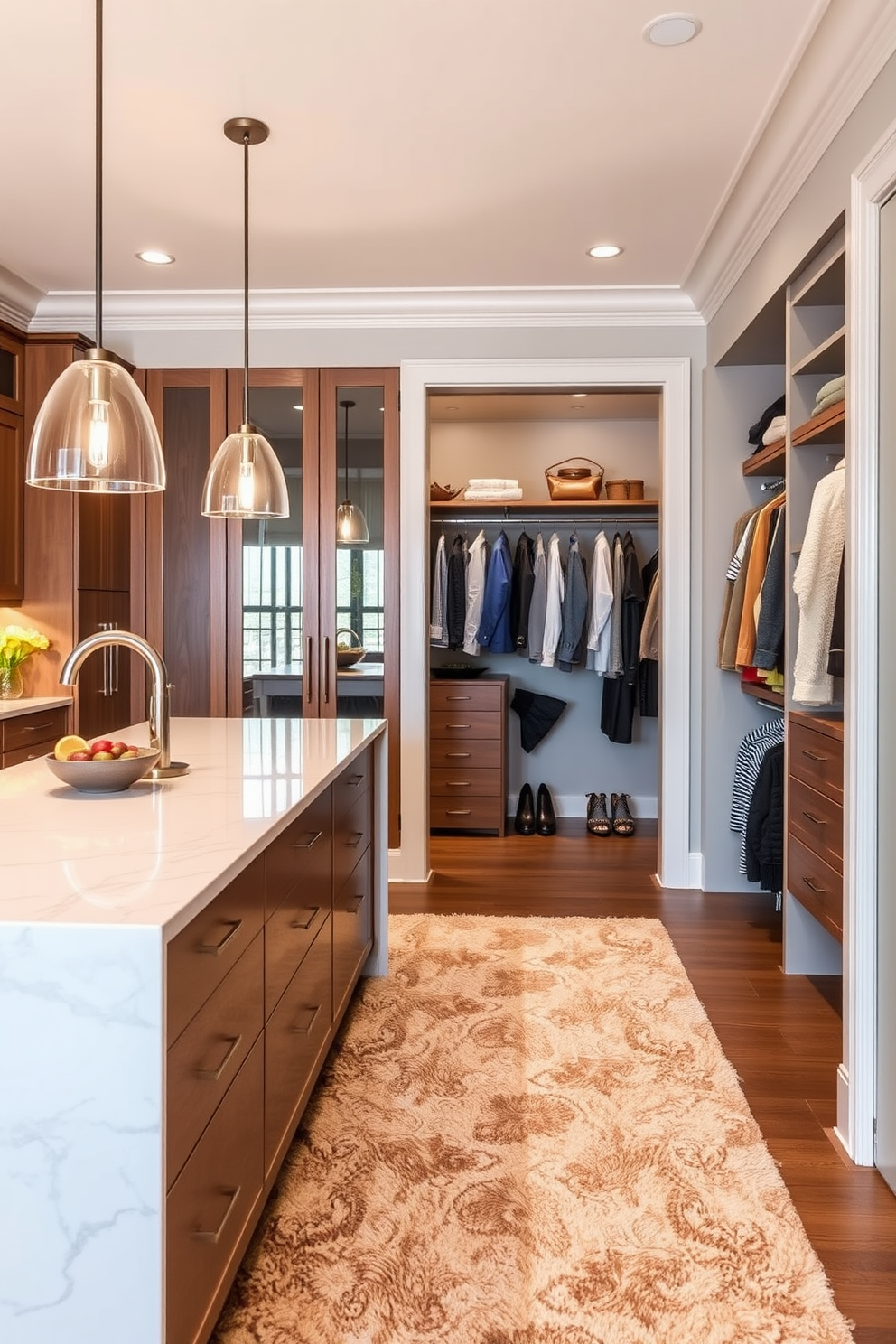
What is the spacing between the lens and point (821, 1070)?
8.47 ft

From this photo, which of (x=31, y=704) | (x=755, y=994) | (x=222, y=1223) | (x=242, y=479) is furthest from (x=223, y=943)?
(x=31, y=704)

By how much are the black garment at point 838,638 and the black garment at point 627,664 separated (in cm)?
284

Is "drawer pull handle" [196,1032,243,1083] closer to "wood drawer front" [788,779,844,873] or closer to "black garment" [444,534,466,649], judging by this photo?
"wood drawer front" [788,779,844,873]

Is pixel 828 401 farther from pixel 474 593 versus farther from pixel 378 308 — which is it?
pixel 474 593

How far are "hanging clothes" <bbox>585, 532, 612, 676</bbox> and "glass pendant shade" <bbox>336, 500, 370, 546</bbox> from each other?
1.70 m

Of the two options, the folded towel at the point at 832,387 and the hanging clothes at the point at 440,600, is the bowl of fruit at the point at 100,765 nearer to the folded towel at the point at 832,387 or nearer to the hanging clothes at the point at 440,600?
the folded towel at the point at 832,387

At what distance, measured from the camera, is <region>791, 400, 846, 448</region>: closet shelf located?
108 inches

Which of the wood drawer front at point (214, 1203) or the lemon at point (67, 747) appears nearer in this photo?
the wood drawer front at point (214, 1203)

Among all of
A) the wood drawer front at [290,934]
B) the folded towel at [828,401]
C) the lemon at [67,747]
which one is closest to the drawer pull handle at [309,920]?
the wood drawer front at [290,934]

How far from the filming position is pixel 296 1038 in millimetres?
2016

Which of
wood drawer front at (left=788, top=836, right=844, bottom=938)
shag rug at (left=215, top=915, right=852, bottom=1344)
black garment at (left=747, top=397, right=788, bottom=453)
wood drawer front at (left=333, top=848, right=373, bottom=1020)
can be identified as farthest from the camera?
black garment at (left=747, top=397, right=788, bottom=453)

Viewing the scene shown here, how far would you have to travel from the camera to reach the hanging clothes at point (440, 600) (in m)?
5.63

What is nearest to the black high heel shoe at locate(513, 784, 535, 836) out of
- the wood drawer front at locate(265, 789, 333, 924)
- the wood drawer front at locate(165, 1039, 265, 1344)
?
the wood drawer front at locate(265, 789, 333, 924)

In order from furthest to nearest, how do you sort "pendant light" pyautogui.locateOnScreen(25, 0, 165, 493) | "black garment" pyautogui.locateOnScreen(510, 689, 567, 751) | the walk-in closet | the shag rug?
"black garment" pyautogui.locateOnScreen(510, 689, 567, 751)
the walk-in closet
"pendant light" pyautogui.locateOnScreen(25, 0, 165, 493)
the shag rug
